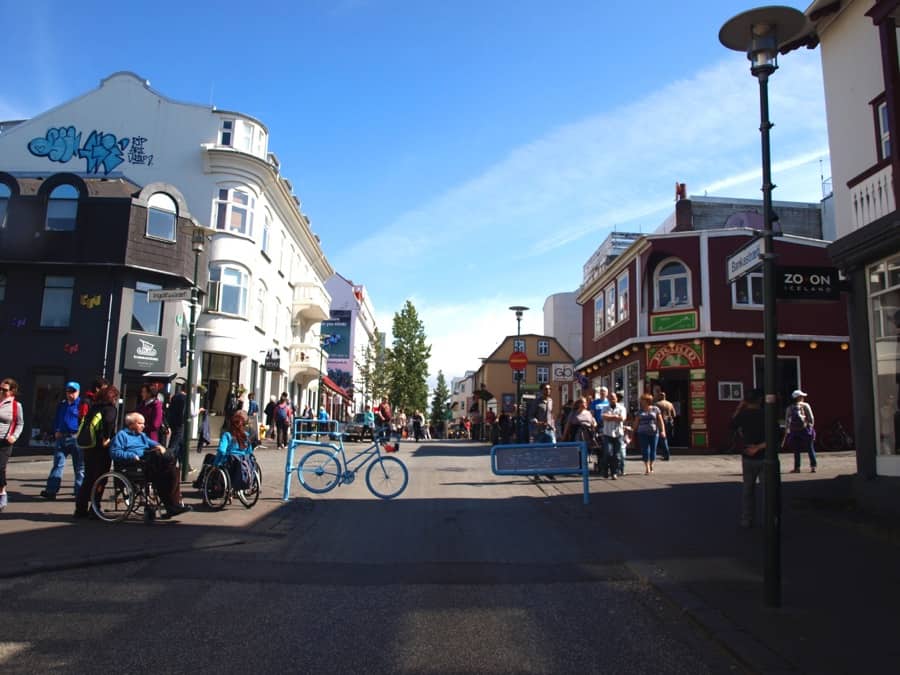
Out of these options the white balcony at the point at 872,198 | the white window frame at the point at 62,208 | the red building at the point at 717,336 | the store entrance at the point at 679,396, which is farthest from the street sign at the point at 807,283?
the white window frame at the point at 62,208

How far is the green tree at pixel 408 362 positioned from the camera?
63.8m

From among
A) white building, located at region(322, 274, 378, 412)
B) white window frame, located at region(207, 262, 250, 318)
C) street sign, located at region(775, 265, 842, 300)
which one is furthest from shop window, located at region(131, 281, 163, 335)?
white building, located at region(322, 274, 378, 412)

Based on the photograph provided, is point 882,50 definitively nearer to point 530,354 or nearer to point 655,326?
point 655,326

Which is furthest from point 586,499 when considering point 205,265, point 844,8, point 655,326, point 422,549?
point 205,265

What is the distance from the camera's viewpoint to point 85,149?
1233 inches

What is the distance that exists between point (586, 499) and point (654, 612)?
544 cm

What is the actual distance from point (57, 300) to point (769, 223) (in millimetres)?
25684

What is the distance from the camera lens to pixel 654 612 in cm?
560

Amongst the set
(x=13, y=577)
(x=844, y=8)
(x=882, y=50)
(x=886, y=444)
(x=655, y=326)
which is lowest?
(x=13, y=577)

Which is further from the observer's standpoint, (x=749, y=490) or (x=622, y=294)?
(x=622, y=294)

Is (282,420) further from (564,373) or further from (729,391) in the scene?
(729,391)

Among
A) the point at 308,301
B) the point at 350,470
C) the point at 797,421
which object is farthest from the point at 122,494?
the point at 308,301

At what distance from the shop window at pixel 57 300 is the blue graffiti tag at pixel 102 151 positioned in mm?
7595

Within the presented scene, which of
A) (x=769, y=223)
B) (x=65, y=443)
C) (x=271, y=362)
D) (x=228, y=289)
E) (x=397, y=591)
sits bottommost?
(x=397, y=591)
